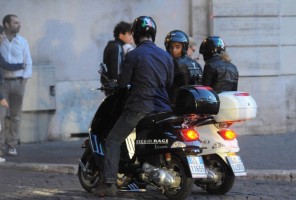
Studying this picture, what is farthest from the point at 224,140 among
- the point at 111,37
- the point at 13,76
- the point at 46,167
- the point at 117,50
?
the point at 111,37

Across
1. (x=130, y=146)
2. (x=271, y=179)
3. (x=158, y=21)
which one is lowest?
(x=271, y=179)

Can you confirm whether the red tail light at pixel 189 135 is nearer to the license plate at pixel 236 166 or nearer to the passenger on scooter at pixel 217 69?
the license plate at pixel 236 166

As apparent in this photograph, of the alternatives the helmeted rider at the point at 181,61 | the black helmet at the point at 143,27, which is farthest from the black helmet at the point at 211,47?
the black helmet at the point at 143,27

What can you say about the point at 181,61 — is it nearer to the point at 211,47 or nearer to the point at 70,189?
the point at 211,47

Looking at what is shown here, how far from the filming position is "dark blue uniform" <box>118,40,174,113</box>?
7.32 m

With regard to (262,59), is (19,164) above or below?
below

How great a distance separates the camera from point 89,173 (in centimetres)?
785

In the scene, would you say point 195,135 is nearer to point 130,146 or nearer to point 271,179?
point 130,146

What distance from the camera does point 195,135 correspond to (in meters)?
7.16

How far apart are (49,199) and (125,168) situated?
0.85 meters

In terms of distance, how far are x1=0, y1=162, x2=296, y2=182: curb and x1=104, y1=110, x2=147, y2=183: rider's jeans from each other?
213cm

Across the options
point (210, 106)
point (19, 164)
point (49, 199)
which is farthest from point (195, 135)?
point (19, 164)

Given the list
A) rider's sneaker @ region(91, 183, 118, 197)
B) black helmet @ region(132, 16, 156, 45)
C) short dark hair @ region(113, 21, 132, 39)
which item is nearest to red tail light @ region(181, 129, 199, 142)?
rider's sneaker @ region(91, 183, 118, 197)

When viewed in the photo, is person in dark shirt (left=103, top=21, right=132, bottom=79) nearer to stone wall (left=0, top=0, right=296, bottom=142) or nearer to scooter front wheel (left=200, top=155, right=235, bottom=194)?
stone wall (left=0, top=0, right=296, bottom=142)
